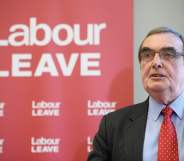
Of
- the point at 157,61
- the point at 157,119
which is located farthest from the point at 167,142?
the point at 157,61

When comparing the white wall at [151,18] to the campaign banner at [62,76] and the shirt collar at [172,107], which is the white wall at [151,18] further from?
the shirt collar at [172,107]

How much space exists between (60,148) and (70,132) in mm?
Answer: 104

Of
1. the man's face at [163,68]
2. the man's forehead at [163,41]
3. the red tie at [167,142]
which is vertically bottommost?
the red tie at [167,142]

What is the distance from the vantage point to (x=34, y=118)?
6.12ft

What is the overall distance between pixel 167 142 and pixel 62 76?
71cm

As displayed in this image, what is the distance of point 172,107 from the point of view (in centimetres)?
150

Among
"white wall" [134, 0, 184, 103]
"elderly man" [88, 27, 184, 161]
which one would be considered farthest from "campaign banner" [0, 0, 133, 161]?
"elderly man" [88, 27, 184, 161]

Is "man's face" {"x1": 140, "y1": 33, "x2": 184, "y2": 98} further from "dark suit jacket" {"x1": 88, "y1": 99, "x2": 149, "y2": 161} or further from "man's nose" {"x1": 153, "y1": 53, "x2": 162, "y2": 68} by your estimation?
"dark suit jacket" {"x1": 88, "y1": 99, "x2": 149, "y2": 161}

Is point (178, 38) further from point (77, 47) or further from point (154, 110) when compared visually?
point (77, 47)

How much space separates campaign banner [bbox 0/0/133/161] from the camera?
73.0 inches

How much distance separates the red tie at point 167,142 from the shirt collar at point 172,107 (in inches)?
1.7

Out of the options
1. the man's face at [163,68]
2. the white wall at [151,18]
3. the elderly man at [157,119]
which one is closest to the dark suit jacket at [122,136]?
the elderly man at [157,119]

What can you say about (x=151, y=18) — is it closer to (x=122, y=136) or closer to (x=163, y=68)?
(x=163, y=68)

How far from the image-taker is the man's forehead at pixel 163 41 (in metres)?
1.47
